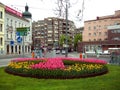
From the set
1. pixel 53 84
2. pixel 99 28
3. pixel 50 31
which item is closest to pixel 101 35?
pixel 99 28

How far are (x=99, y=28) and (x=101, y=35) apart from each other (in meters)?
2.88

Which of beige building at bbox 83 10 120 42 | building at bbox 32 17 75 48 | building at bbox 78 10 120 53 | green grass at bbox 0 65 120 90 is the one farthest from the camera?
building at bbox 32 17 75 48

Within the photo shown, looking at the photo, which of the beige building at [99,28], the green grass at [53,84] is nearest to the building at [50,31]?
the beige building at [99,28]

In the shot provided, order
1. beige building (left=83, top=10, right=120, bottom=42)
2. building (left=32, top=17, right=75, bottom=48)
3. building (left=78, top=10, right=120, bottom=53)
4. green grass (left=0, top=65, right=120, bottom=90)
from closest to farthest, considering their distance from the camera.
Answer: green grass (left=0, top=65, right=120, bottom=90)
building (left=78, top=10, right=120, bottom=53)
beige building (left=83, top=10, right=120, bottom=42)
building (left=32, top=17, right=75, bottom=48)

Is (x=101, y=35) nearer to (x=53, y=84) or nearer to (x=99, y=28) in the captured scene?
(x=99, y=28)

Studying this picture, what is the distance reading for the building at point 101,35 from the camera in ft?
297

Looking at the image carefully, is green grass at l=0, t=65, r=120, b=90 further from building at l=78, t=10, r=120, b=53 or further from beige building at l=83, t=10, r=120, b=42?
beige building at l=83, t=10, r=120, b=42

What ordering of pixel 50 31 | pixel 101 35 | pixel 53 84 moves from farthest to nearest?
1. pixel 50 31
2. pixel 101 35
3. pixel 53 84

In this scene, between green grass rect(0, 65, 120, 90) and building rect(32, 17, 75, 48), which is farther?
building rect(32, 17, 75, 48)

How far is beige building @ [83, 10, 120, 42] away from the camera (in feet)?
343

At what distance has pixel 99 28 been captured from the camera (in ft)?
356

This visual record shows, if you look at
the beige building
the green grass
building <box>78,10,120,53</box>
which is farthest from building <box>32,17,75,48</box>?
the green grass

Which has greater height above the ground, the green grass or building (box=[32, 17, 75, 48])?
building (box=[32, 17, 75, 48])

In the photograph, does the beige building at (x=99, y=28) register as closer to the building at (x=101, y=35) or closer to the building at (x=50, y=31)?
the building at (x=101, y=35)
